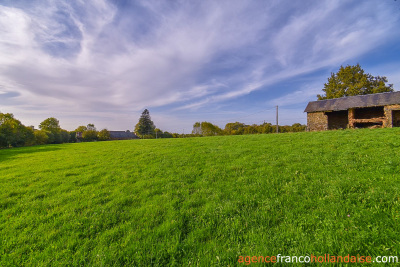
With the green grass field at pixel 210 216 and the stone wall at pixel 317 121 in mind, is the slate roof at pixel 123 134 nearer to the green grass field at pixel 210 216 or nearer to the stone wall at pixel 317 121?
the stone wall at pixel 317 121

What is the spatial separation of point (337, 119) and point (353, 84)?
58.2 ft

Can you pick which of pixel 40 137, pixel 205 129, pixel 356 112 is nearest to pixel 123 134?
pixel 40 137

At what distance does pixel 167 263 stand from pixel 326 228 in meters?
3.07

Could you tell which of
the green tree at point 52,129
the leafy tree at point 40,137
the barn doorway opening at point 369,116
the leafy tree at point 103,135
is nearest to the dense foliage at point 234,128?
the barn doorway opening at point 369,116

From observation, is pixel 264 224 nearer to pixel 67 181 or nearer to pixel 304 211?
pixel 304 211

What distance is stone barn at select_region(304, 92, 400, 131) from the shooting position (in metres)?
23.2

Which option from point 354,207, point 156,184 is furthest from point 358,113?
point 156,184

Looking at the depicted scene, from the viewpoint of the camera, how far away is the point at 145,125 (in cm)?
8062

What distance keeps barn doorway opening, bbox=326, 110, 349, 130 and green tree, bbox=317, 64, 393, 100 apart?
45.8 ft

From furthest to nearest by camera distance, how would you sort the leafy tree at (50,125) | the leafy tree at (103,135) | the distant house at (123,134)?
the distant house at (123,134)
the leafy tree at (103,135)
the leafy tree at (50,125)

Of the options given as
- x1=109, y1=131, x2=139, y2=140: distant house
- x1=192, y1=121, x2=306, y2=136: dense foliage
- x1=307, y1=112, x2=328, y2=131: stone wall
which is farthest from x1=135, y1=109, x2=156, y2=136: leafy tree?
x1=307, y1=112, x2=328, y2=131: stone wall

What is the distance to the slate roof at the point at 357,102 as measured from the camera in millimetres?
23594

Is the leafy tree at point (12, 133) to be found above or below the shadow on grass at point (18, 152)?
above

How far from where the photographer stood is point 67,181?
23.5ft
